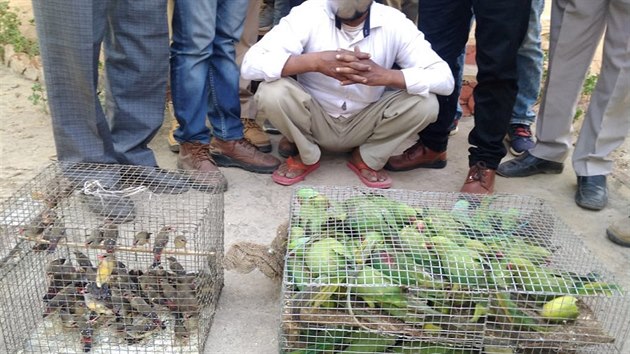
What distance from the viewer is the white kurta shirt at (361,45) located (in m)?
3.38

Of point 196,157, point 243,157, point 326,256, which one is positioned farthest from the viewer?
point 243,157

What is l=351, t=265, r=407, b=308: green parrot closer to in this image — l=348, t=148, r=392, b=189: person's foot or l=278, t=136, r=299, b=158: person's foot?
l=348, t=148, r=392, b=189: person's foot

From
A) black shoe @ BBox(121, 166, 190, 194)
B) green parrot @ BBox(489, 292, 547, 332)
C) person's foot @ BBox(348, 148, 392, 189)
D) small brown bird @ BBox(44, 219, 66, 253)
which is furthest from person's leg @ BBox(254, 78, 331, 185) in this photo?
green parrot @ BBox(489, 292, 547, 332)

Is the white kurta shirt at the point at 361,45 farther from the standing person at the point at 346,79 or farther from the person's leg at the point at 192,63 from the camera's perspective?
the person's leg at the point at 192,63

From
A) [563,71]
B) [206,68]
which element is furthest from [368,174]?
[563,71]

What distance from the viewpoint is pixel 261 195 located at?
3.49 metres

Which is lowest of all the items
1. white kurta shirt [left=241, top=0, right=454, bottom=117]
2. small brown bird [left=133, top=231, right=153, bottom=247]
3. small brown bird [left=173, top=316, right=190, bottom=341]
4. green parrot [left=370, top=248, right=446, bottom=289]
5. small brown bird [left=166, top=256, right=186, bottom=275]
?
small brown bird [left=173, top=316, right=190, bottom=341]

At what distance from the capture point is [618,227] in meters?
3.19

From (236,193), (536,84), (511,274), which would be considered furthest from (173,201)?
(536,84)

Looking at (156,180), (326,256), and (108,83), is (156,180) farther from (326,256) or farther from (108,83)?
(326,256)

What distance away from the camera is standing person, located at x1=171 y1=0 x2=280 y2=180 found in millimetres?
3393

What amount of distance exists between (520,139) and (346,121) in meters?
1.37

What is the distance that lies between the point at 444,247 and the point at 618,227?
1518mm

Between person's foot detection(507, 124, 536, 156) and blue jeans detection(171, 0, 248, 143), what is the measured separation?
1.92m
